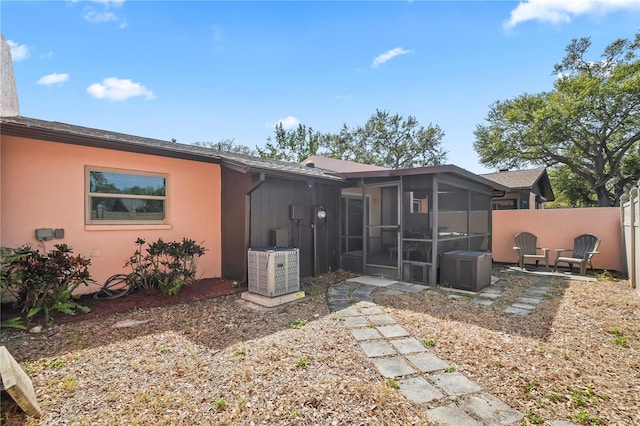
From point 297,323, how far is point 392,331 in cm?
122

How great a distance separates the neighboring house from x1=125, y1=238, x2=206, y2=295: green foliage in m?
10.5

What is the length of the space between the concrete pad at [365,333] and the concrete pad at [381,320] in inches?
10.9

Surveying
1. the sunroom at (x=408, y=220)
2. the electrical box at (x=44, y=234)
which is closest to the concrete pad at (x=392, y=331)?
the sunroom at (x=408, y=220)

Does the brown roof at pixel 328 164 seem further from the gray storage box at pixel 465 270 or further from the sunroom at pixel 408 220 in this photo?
the gray storage box at pixel 465 270

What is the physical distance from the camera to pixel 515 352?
3.21 metres

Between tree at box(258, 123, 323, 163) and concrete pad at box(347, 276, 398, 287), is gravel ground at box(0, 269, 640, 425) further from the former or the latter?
tree at box(258, 123, 323, 163)

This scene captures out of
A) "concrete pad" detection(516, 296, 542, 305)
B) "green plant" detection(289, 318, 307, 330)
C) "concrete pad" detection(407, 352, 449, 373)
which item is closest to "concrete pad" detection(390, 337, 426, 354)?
"concrete pad" detection(407, 352, 449, 373)

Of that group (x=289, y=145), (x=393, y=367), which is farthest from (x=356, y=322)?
(x=289, y=145)

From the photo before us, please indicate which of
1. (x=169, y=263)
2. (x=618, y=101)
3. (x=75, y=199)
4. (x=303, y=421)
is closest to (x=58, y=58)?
(x=75, y=199)

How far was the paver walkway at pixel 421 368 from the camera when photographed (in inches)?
87.4

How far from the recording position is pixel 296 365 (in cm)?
290

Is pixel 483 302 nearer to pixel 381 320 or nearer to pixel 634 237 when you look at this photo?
pixel 381 320

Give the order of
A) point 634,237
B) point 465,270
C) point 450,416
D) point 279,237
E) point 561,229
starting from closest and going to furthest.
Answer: point 450,416 → point 634,237 → point 465,270 → point 279,237 → point 561,229

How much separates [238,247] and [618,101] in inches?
801
